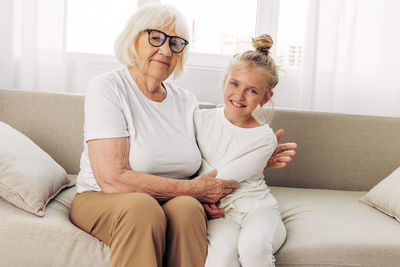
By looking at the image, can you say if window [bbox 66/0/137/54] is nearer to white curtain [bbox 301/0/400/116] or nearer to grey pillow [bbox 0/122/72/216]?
grey pillow [bbox 0/122/72/216]

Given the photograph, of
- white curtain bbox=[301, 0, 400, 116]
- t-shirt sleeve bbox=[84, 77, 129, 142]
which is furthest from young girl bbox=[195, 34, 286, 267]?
white curtain bbox=[301, 0, 400, 116]

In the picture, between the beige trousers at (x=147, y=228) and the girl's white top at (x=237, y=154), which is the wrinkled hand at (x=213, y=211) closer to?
the girl's white top at (x=237, y=154)

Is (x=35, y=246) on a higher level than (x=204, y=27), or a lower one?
lower

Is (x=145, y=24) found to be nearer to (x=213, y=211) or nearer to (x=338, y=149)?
(x=213, y=211)

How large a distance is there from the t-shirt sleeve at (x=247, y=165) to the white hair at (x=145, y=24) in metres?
0.55

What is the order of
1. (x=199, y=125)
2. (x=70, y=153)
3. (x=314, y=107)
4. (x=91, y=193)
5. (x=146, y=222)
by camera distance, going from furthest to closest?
(x=314, y=107) → (x=70, y=153) → (x=199, y=125) → (x=91, y=193) → (x=146, y=222)

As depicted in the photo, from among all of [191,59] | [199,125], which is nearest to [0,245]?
[199,125]

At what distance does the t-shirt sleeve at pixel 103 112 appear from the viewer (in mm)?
1414

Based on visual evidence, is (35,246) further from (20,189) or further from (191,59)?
(191,59)

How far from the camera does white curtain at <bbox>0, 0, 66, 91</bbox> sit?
234cm

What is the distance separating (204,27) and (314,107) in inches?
34.6

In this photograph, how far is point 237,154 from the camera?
1570 millimetres

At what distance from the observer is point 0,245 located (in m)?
1.33

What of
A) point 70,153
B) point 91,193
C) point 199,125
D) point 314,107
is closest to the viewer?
point 91,193
